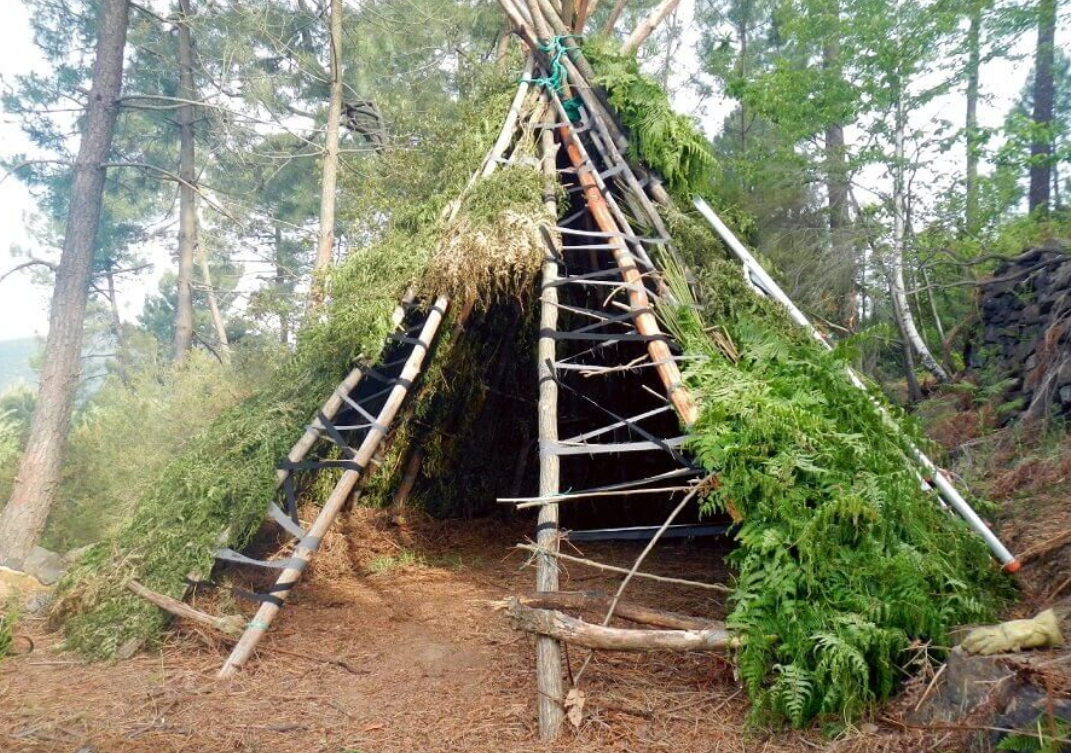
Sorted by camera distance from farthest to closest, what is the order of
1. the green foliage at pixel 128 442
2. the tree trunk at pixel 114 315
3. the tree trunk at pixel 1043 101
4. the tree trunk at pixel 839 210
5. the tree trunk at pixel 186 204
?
the tree trunk at pixel 114 315 < the tree trunk at pixel 186 204 < the tree trunk at pixel 1043 101 < the tree trunk at pixel 839 210 < the green foliage at pixel 128 442

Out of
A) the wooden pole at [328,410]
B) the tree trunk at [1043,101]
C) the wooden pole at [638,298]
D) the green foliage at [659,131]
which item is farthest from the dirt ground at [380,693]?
the tree trunk at [1043,101]

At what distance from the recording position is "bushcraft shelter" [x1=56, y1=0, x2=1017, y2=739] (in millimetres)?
3842

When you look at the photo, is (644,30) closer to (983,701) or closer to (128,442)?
(983,701)

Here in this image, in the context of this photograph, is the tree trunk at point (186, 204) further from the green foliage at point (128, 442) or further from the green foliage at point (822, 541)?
the green foliage at point (822, 541)

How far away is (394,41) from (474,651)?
35.2ft

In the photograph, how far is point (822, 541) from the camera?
3512 millimetres

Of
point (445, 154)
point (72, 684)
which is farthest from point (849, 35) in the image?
point (72, 684)

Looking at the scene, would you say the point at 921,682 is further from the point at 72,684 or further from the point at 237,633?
the point at 72,684

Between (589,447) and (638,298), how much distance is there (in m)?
1.17

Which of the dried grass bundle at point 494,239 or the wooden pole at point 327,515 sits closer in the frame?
the wooden pole at point 327,515

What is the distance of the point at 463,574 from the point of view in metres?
6.59

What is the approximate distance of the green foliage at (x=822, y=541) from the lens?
129 inches

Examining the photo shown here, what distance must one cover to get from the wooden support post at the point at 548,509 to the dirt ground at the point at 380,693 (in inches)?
5.8

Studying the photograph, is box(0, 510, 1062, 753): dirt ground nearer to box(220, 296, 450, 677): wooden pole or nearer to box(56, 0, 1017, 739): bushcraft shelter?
box(220, 296, 450, 677): wooden pole
